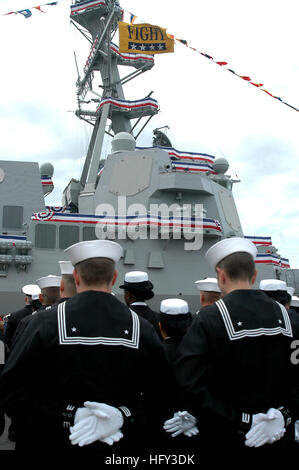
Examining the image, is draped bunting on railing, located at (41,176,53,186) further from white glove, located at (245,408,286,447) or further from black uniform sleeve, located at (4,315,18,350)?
white glove, located at (245,408,286,447)

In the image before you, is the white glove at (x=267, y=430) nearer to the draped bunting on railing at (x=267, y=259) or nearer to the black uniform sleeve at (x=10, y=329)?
the black uniform sleeve at (x=10, y=329)

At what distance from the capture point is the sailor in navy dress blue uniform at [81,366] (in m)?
2.14

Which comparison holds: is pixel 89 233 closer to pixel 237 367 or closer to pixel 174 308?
pixel 174 308

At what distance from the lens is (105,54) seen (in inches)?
934

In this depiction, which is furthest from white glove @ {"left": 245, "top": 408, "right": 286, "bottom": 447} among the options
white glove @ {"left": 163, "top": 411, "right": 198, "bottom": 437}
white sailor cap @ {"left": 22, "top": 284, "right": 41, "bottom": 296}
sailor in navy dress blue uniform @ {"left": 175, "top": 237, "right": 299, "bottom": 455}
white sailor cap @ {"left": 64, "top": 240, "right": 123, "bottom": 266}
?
white sailor cap @ {"left": 22, "top": 284, "right": 41, "bottom": 296}

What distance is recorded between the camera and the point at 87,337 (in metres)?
2.20

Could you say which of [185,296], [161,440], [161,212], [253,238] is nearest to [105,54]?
[161,212]

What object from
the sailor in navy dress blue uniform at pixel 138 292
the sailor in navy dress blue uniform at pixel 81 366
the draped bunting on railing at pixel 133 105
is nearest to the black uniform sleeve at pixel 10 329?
the sailor in navy dress blue uniform at pixel 138 292

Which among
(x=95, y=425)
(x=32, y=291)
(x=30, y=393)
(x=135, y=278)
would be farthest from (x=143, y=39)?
(x=95, y=425)

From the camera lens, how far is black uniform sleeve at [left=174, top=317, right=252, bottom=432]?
2230 millimetres

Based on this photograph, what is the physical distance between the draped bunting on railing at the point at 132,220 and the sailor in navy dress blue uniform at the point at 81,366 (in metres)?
14.5

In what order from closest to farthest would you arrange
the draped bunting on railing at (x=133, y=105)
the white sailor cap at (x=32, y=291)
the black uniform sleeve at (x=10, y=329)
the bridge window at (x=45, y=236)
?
the white sailor cap at (x=32, y=291) → the black uniform sleeve at (x=10, y=329) → the bridge window at (x=45, y=236) → the draped bunting on railing at (x=133, y=105)

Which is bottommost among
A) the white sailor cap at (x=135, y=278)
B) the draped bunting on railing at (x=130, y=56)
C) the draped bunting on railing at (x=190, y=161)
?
the white sailor cap at (x=135, y=278)

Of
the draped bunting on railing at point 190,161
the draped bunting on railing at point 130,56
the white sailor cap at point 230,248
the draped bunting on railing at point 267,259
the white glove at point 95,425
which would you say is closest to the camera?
the white glove at point 95,425
